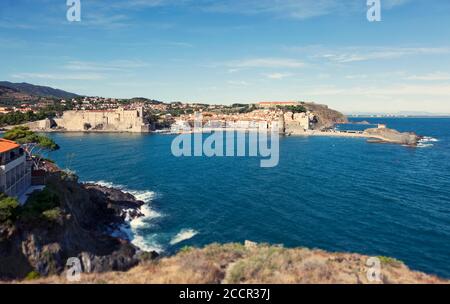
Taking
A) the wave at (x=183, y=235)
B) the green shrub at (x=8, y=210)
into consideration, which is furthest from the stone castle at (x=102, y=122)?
the green shrub at (x=8, y=210)

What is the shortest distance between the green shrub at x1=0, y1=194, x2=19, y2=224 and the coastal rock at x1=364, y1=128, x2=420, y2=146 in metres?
98.8

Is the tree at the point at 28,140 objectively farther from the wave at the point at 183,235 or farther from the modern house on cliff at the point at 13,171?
the wave at the point at 183,235

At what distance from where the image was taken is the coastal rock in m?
98.3

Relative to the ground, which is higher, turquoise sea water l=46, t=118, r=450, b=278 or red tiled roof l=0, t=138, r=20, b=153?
red tiled roof l=0, t=138, r=20, b=153

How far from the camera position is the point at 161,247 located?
2742cm

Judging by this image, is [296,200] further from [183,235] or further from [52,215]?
[52,215]

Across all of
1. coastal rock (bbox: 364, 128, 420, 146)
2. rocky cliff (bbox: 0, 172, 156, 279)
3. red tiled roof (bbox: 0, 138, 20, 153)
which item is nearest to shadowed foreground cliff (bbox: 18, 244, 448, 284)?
rocky cliff (bbox: 0, 172, 156, 279)

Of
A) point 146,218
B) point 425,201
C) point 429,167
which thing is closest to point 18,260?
point 146,218

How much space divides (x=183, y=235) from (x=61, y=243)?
10016mm

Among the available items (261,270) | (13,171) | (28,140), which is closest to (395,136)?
(28,140)

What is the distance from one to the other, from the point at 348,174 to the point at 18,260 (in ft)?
152

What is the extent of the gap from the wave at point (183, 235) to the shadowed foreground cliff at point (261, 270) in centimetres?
1233

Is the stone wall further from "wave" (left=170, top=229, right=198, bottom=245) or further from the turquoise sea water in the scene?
"wave" (left=170, top=229, right=198, bottom=245)

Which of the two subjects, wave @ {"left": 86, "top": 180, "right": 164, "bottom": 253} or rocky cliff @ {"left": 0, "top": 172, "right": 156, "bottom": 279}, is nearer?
rocky cliff @ {"left": 0, "top": 172, "right": 156, "bottom": 279}
